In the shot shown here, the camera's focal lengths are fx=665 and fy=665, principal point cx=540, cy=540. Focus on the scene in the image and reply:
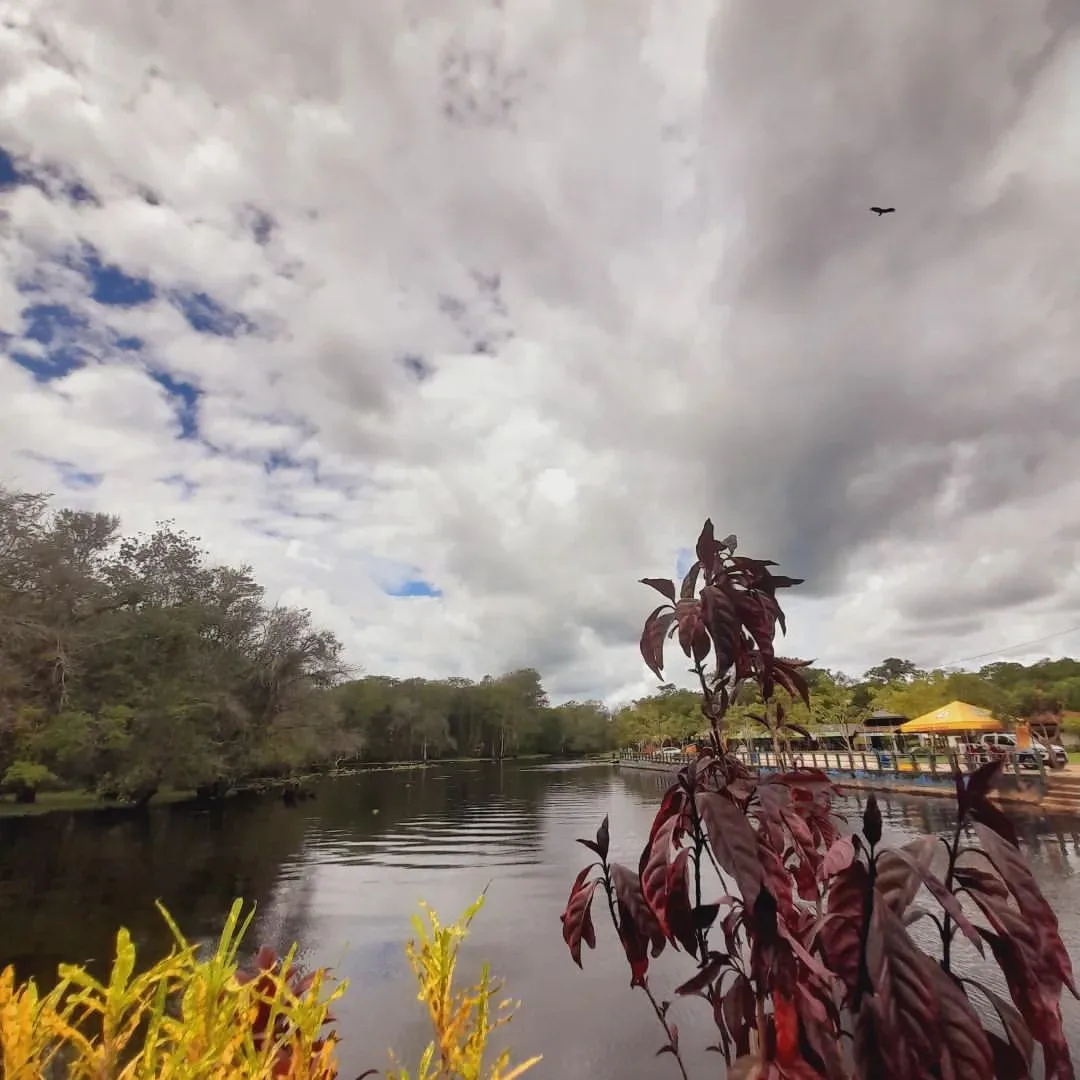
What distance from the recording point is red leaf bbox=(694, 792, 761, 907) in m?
1.11

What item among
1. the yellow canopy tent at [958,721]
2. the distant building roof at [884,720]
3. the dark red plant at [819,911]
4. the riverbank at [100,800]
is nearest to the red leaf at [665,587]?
the dark red plant at [819,911]

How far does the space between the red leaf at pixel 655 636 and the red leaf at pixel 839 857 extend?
54 centimetres

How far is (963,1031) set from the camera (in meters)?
0.91

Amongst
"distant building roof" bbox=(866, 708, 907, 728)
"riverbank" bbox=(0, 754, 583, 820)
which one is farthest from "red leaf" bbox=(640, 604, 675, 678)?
"distant building roof" bbox=(866, 708, 907, 728)

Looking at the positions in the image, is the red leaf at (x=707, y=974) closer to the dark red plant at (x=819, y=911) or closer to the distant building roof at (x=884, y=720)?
the dark red plant at (x=819, y=911)

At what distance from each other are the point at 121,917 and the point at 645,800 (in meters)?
24.3

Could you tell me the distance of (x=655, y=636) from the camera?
1629 mm

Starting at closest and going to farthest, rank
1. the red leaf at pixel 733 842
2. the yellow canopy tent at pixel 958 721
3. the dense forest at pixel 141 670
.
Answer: the red leaf at pixel 733 842
the dense forest at pixel 141 670
the yellow canopy tent at pixel 958 721

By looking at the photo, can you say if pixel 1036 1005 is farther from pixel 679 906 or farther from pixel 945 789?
pixel 945 789

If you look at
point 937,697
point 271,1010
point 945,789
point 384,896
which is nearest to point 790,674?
point 271,1010

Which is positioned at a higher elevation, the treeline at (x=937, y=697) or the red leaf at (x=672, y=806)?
the treeline at (x=937, y=697)

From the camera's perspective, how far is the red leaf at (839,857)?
47.1 inches

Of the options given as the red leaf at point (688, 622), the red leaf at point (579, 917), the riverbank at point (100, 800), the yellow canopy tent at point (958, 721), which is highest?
the yellow canopy tent at point (958, 721)

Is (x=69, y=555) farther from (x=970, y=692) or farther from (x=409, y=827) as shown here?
(x=970, y=692)
